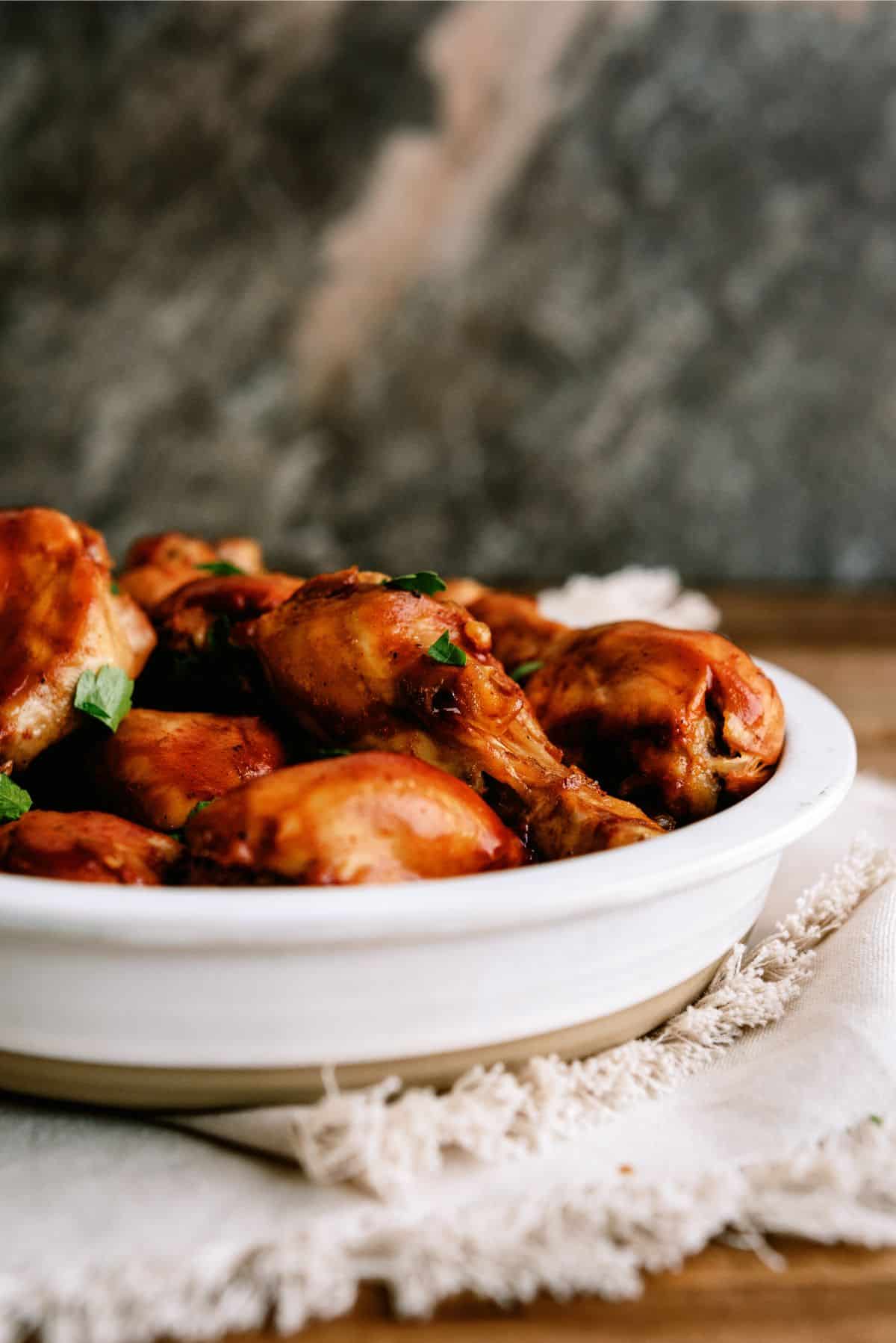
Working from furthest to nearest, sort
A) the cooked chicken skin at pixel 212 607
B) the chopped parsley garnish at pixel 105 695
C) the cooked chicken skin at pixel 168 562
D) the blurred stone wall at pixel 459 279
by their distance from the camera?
the blurred stone wall at pixel 459 279, the cooked chicken skin at pixel 168 562, the cooked chicken skin at pixel 212 607, the chopped parsley garnish at pixel 105 695

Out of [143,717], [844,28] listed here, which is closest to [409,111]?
[844,28]

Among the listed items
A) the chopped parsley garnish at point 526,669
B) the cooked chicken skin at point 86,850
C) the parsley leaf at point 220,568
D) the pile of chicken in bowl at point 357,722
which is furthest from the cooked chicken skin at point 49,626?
the chopped parsley garnish at point 526,669

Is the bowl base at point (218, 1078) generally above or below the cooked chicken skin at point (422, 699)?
below

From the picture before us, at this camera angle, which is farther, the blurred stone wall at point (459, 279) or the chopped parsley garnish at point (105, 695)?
the blurred stone wall at point (459, 279)

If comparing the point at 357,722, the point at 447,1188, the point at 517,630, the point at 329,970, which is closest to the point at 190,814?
the point at 357,722

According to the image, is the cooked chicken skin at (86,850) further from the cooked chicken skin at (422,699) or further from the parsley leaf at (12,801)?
the cooked chicken skin at (422,699)

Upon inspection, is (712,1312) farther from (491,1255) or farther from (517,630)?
(517,630)

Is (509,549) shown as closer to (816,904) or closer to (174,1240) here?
(816,904)

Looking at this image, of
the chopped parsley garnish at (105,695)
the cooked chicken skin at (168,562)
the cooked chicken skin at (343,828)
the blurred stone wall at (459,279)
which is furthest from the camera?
the blurred stone wall at (459,279)
